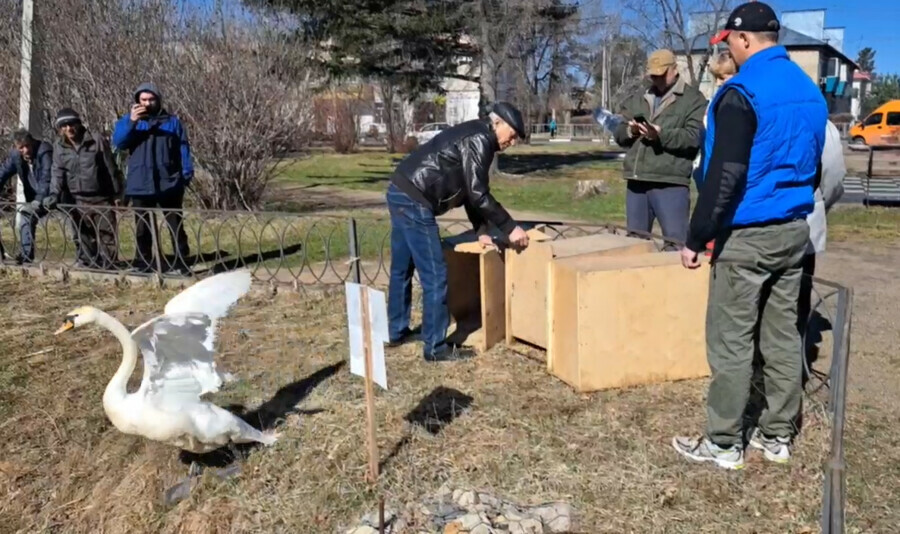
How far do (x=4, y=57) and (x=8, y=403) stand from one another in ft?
31.5

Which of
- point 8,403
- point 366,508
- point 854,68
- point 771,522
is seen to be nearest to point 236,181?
point 8,403

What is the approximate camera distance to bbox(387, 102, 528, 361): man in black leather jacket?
4305mm

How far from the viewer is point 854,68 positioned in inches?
2916

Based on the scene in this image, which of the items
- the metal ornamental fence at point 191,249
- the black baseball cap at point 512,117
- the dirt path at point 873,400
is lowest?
the dirt path at point 873,400

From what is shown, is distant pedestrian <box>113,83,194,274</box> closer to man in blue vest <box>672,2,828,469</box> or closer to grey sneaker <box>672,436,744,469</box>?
grey sneaker <box>672,436,744,469</box>

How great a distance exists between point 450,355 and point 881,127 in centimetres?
3302

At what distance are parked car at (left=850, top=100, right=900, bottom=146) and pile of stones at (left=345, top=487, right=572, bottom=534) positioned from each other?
107 ft

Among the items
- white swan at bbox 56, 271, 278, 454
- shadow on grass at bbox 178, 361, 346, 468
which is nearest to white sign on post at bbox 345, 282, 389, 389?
white swan at bbox 56, 271, 278, 454

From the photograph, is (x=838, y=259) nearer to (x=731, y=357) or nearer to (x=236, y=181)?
(x=731, y=357)

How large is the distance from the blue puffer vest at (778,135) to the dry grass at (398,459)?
1102mm

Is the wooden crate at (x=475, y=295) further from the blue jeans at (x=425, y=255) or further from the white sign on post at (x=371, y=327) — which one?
the white sign on post at (x=371, y=327)

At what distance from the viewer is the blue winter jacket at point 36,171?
7590 millimetres

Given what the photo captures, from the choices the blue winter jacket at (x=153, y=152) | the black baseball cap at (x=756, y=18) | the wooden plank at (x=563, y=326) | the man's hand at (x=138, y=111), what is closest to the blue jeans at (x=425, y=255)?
the wooden plank at (x=563, y=326)

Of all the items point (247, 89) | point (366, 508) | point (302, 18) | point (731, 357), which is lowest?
point (366, 508)
